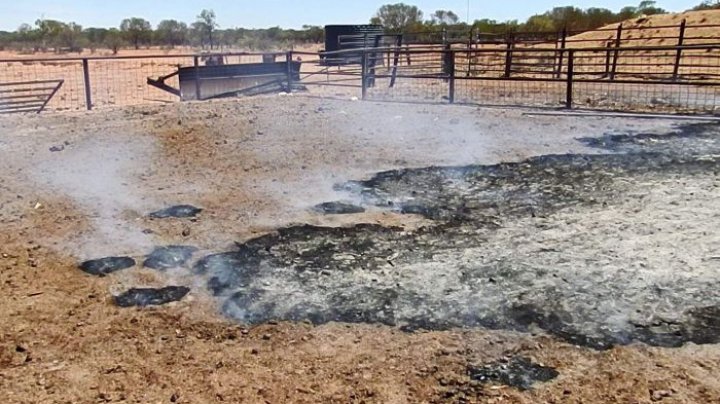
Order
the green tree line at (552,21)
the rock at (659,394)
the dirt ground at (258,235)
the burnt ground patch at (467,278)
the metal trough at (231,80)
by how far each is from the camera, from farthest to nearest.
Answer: the green tree line at (552,21) < the metal trough at (231,80) < the burnt ground patch at (467,278) < the dirt ground at (258,235) < the rock at (659,394)

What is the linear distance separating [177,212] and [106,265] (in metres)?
1.31

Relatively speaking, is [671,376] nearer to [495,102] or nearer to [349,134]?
[349,134]

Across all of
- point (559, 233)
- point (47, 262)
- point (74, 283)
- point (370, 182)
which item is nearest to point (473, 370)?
point (559, 233)

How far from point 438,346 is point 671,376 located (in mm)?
1124

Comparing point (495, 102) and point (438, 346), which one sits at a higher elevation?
point (495, 102)

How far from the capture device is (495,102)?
505 inches

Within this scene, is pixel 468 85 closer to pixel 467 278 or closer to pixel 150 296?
pixel 467 278

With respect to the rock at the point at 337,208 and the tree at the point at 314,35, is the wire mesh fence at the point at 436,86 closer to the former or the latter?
the rock at the point at 337,208

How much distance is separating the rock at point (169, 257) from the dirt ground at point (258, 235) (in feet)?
0.35

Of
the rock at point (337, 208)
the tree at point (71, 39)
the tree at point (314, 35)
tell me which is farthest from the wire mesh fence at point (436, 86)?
the tree at point (314, 35)

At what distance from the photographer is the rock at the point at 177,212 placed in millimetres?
5699

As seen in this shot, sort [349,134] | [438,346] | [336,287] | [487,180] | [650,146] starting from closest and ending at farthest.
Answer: [438,346] → [336,287] → [487,180] → [650,146] → [349,134]

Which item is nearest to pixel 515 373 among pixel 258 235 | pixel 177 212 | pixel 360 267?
pixel 360 267

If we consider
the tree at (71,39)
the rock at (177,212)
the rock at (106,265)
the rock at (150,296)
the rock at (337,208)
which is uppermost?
the tree at (71,39)
